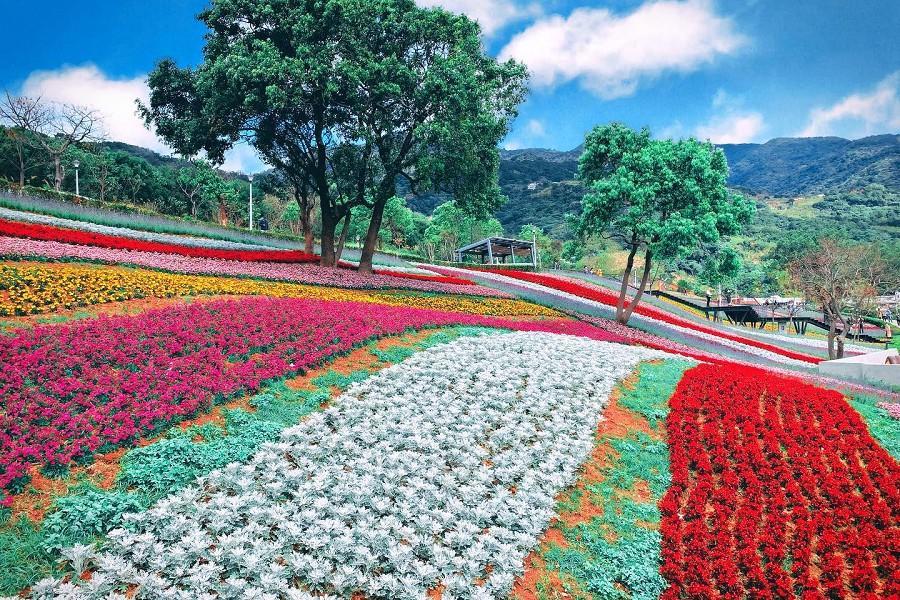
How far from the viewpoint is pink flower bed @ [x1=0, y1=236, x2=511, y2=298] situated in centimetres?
1647

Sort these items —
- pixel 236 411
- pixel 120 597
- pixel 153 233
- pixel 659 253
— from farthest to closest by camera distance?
pixel 153 233 → pixel 659 253 → pixel 236 411 → pixel 120 597

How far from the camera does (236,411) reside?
7.89 metres

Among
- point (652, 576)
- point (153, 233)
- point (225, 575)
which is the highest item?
point (153, 233)

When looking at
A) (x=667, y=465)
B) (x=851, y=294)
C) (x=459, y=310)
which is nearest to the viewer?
(x=667, y=465)

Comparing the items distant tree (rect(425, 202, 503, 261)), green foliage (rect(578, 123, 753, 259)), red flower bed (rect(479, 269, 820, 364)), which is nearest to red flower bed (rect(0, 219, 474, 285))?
green foliage (rect(578, 123, 753, 259))

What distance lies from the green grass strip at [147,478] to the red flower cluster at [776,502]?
6.04 m

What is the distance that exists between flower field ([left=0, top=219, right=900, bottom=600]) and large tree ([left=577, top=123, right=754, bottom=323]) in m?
10.6

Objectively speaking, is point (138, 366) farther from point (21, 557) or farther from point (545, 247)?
point (545, 247)

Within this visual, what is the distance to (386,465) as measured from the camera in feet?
24.3

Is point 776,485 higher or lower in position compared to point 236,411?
lower

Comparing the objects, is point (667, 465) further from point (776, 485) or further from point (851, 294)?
point (851, 294)

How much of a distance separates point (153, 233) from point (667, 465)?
29671mm

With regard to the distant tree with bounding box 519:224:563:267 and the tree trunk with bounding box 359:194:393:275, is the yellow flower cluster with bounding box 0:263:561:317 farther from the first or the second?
the distant tree with bounding box 519:224:563:267

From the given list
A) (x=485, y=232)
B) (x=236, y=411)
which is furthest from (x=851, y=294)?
(x=485, y=232)
